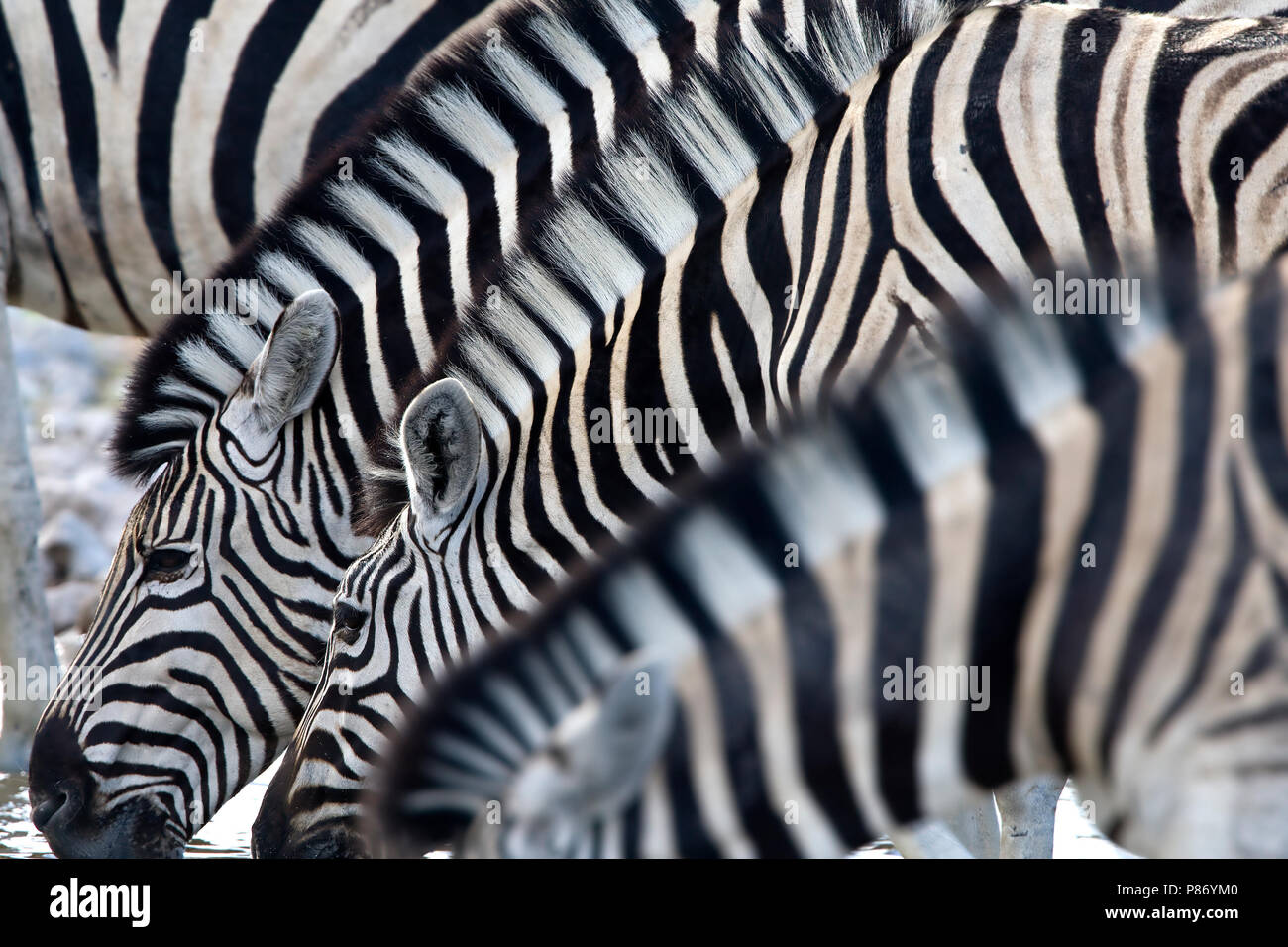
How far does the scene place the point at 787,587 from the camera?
2.04 metres

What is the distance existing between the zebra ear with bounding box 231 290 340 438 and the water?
5.11 ft

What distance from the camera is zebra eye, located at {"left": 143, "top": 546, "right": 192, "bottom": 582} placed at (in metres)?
4.32

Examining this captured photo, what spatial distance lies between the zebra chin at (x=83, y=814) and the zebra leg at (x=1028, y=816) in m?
2.53

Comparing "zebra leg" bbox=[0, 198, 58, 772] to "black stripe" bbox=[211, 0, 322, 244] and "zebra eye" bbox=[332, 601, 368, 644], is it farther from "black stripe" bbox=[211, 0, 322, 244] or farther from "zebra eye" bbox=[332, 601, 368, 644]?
"zebra eye" bbox=[332, 601, 368, 644]

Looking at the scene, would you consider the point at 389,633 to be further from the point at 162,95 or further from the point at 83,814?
the point at 162,95

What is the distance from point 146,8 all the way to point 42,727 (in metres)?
3.21

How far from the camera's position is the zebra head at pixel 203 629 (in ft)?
14.1

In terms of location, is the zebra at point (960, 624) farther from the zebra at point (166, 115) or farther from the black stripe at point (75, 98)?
the black stripe at point (75, 98)

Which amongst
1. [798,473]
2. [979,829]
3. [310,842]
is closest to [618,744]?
[798,473]

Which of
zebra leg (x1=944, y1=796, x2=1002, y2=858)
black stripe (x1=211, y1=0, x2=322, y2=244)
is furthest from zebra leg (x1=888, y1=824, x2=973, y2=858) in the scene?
black stripe (x1=211, y1=0, x2=322, y2=244)

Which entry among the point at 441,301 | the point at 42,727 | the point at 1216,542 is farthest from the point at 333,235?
the point at 1216,542

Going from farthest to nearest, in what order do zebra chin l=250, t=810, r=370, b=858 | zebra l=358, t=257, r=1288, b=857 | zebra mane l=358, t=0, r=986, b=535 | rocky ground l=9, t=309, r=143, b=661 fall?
rocky ground l=9, t=309, r=143, b=661 → zebra mane l=358, t=0, r=986, b=535 → zebra chin l=250, t=810, r=370, b=858 → zebra l=358, t=257, r=1288, b=857
